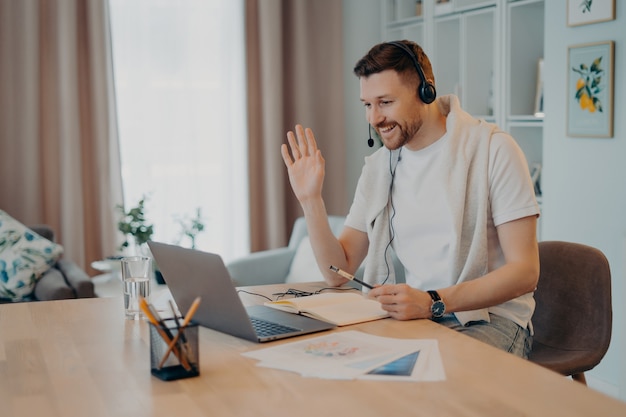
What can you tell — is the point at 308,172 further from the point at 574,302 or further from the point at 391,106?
the point at 574,302

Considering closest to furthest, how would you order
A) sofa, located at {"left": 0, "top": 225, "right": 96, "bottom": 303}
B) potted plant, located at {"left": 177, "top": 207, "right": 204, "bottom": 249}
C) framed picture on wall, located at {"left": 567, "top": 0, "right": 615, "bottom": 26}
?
framed picture on wall, located at {"left": 567, "top": 0, "right": 615, "bottom": 26} → sofa, located at {"left": 0, "top": 225, "right": 96, "bottom": 303} → potted plant, located at {"left": 177, "top": 207, "right": 204, "bottom": 249}

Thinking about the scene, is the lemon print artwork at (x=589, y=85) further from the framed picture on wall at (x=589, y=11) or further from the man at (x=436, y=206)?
the man at (x=436, y=206)

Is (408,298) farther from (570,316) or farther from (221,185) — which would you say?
(221,185)

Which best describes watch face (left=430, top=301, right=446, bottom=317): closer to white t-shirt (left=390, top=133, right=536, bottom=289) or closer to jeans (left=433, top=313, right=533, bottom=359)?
jeans (left=433, top=313, right=533, bottom=359)

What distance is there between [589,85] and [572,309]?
157 cm

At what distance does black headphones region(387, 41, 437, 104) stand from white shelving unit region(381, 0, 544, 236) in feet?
6.31

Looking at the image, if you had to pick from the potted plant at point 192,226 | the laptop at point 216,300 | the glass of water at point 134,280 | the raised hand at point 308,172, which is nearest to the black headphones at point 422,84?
the raised hand at point 308,172

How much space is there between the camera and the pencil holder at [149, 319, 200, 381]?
1.39 metres

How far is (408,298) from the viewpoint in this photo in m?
1.77

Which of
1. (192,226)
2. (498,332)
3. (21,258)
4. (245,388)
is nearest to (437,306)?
(498,332)

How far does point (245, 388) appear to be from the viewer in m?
1.33

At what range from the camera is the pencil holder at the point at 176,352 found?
1391 millimetres

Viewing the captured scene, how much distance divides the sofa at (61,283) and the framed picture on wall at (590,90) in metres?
2.19

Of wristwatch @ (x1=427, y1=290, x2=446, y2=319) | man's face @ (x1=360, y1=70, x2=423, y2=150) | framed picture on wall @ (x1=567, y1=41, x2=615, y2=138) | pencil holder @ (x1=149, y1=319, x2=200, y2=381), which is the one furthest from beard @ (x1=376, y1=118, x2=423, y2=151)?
framed picture on wall @ (x1=567, y1=41, x2=615, y2=138)
